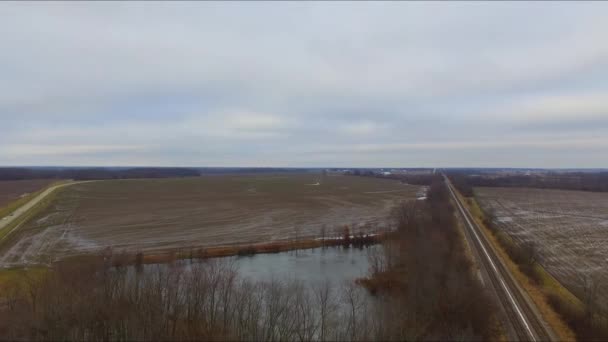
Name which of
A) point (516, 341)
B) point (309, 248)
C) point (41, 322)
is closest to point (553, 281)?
point (516, 341)

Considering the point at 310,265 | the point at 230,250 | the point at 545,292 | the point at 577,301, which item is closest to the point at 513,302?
the point at 545,292

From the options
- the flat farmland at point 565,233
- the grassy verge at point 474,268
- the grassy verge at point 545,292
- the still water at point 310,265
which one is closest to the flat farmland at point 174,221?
the still water at point 310,265

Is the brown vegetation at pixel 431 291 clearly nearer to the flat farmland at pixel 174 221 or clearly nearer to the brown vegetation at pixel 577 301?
the brown vegetation at pixel 577 301

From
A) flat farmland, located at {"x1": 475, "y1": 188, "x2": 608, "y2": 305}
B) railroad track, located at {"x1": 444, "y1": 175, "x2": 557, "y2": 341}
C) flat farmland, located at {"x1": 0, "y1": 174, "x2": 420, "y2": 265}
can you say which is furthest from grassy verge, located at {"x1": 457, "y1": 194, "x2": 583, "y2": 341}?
flat farmland, located at {"x1": 0, "y1": 174, "x2": 420, "y2": 265}

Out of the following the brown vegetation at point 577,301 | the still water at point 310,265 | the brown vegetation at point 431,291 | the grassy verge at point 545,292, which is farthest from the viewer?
the still water at point 310,265

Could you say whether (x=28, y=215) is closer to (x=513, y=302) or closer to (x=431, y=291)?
(x=431, y=291)
